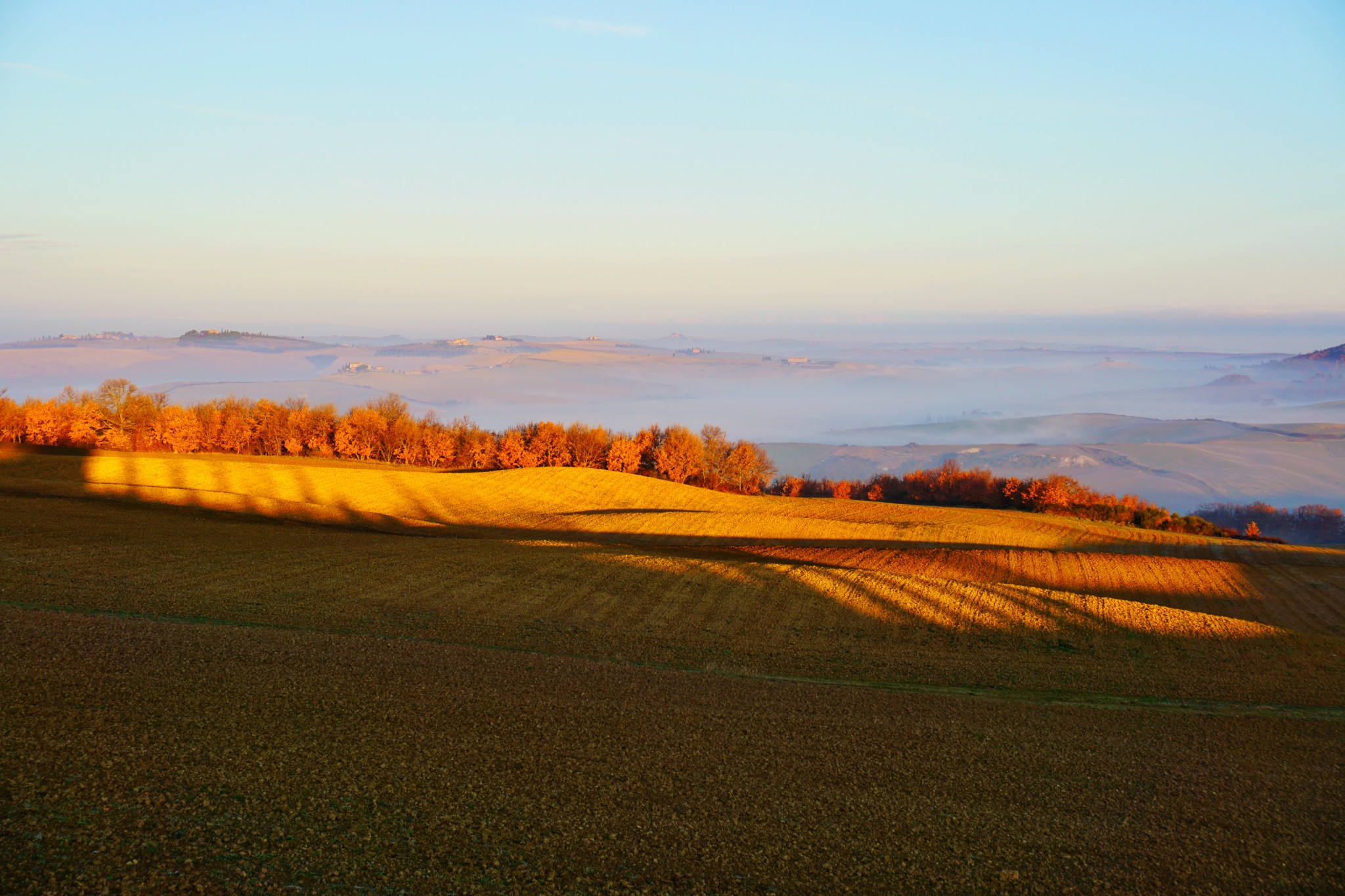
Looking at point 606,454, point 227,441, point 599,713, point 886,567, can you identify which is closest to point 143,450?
point 227,441

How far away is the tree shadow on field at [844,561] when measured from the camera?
29.8 metres

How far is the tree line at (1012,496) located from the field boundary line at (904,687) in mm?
52526

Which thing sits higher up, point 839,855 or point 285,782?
point 285,782

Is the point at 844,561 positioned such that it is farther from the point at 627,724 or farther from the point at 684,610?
the point at 627,724

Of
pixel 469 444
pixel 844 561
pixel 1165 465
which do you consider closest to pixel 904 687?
pixel 844 561

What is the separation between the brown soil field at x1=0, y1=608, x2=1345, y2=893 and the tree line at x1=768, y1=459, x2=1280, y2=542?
61031 mm

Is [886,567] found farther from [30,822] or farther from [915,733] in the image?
[30,822]

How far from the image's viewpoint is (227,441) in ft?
301

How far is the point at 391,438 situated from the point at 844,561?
238 ft

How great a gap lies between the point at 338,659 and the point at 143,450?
83517 millimetres

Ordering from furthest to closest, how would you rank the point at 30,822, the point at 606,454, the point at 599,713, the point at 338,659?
the point at 606,454
the point at 338,659
the point at 599,713
the point at 30,822

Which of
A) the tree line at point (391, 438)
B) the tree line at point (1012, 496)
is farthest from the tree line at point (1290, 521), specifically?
the tree line at point (391, 438)

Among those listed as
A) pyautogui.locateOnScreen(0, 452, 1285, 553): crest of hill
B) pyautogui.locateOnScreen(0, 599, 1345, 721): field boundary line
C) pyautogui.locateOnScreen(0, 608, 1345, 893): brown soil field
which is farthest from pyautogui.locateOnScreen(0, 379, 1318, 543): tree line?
pyautogui.locateOnScreen(0, 608, 1345, 893): brown soil field

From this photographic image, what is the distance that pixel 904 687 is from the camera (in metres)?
21.2
